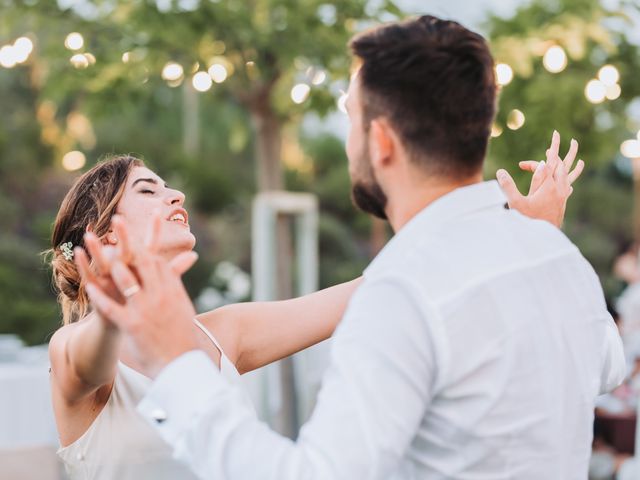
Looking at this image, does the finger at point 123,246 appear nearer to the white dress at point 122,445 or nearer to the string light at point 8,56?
the white dress at point 122,445

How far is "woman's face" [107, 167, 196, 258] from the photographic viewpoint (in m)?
2.11

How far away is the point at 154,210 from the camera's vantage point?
2.13 meters

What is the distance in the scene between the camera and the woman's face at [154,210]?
6.92ft

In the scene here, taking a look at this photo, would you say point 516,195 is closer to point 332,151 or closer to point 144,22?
point 144,22

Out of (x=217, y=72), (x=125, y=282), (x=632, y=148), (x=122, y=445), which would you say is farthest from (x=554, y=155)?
(x=632, y=148)

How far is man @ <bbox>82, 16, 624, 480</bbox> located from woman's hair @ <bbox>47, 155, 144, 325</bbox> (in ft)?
3.39

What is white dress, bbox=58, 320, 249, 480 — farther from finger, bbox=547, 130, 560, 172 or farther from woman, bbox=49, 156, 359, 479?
finger, bbox=547, 130, 560, 172

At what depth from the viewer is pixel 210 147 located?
1805 centimetres

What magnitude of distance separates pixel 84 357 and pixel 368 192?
1.89 ft

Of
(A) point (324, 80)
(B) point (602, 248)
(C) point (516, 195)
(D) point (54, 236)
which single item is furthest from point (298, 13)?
(B) point (602, 248)

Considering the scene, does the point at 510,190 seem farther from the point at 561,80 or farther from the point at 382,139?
the point at 561,80

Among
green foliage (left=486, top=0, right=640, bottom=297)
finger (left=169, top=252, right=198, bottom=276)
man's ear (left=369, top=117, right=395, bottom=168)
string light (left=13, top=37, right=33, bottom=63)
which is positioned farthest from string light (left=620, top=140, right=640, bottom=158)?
finger (left=169, top=252, right=198, bottom=276)

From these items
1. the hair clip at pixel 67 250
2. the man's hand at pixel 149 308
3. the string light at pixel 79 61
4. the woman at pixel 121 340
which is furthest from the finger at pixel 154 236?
the string light at pixel 79 61

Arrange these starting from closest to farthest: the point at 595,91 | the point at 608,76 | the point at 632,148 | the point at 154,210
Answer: the point at 154,210 < the point at 595,91 < the point at 608,76 < the point at 632,148
